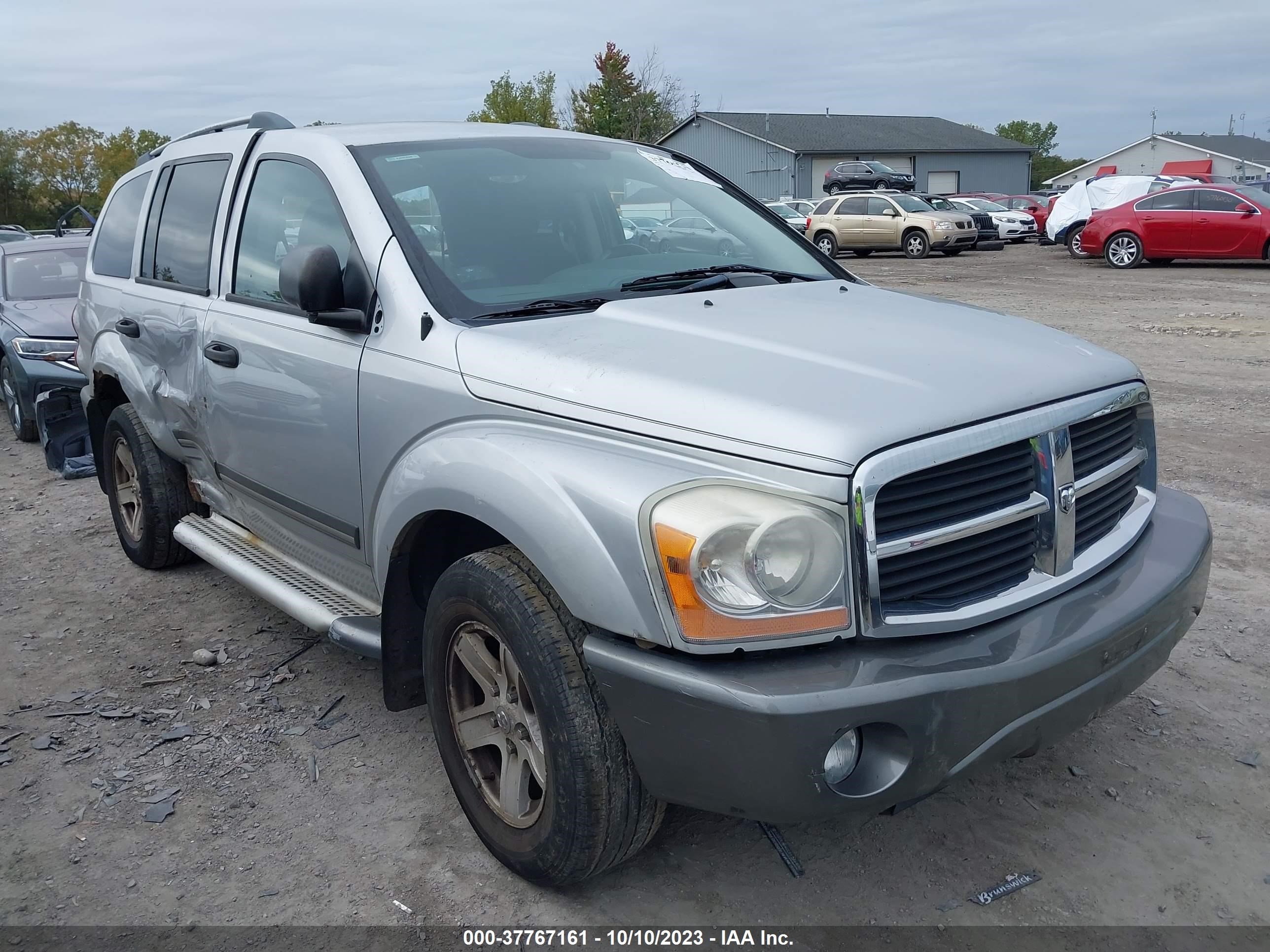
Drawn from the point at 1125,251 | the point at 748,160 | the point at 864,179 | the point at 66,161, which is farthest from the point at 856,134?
the point at 66,161

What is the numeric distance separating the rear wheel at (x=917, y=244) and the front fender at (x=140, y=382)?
896 inches

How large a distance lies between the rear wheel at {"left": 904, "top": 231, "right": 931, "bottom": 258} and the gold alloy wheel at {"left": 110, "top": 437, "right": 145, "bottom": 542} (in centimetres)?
2262

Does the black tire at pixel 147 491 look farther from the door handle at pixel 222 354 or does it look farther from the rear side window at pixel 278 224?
the rear side window at pixel 278 224

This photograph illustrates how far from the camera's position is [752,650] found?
7.26 ft

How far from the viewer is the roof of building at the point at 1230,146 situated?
71.3 meters

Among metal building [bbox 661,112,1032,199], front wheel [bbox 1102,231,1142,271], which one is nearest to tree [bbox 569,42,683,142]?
metal building [bbox 661,112,1032,199]

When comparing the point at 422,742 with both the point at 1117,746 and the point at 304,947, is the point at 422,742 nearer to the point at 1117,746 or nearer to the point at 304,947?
the point at 304,947

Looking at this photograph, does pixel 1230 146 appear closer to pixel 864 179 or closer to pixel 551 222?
pixel 864 179

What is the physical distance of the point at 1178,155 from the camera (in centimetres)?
7175

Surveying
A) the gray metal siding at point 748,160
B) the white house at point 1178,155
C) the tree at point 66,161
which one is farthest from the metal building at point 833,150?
the tree at point 66,161

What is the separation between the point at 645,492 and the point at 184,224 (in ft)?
9.76

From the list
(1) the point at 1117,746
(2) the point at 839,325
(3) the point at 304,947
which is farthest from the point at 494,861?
(1) the point at 1117,746

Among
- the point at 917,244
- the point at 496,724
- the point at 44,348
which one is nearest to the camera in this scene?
the point at 496,724

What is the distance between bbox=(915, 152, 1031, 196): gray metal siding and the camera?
55.9 meters
